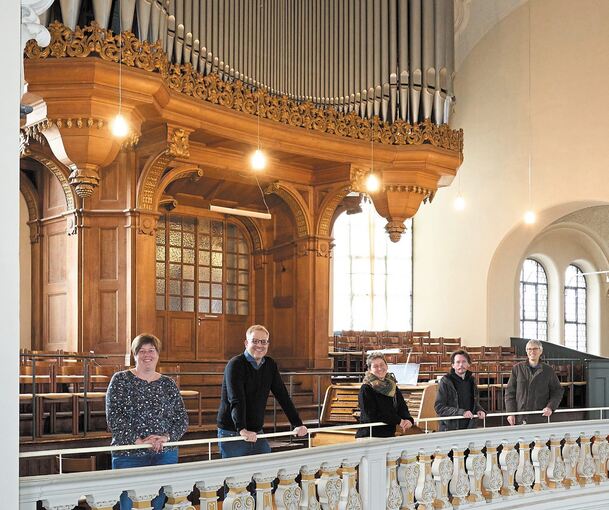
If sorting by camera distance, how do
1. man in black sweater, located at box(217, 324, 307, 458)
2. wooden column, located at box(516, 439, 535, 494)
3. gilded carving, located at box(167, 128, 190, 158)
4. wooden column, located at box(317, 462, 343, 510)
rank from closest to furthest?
wooden column, located at box(317, 462, 343, 510)
man in black sweater, located at box(217, 324, 307, 458)
wooden column, located at box(516, 439, 535, 494)
gilded carving, located at box(167, 128, 190, 158)

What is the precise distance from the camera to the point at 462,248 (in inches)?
920

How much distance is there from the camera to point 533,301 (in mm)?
26203

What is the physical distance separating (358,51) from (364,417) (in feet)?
23.2

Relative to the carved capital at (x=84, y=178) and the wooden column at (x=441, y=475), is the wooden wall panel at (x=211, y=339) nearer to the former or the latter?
the carved capital at (x=84, y=178)

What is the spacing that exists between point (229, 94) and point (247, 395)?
5.63m

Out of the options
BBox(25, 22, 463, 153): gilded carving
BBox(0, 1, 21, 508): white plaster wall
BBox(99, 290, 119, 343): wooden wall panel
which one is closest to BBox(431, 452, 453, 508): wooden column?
BBox(0, 1, 21, 508): white plaster wall

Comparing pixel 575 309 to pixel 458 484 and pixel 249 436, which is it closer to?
pixel 458 484

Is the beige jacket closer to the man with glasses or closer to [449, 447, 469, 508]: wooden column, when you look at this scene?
the man with glasses

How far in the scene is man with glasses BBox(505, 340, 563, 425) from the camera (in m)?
9.05

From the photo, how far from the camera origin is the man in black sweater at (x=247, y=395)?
6.41 m

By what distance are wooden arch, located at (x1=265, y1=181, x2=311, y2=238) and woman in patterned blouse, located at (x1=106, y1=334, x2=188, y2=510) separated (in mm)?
7562

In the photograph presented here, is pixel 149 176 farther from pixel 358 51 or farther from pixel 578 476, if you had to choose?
pixel 578 476

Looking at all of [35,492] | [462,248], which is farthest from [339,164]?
[462,248]

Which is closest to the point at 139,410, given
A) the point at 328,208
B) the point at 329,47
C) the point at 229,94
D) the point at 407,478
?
the point at 407,478
